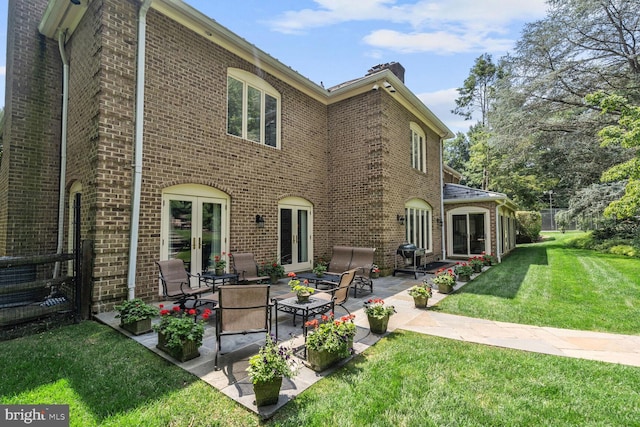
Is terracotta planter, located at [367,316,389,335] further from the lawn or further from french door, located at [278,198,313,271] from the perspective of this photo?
french door, located at [278,198,313,271]

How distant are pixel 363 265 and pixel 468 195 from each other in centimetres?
939

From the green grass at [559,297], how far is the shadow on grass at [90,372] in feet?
16.4

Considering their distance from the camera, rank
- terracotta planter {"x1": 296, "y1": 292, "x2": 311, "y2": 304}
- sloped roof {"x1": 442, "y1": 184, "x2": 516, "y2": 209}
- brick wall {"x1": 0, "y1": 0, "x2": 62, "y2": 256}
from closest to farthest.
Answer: terracotta planter {"x1": 296, "y1": 292, "x2": 311, "y2": 304}, brick wall {"x1": 0, "y1": 0, "x2": 62, "y2": 256}, sloped roof {"x1": 442, "y1": 184, "x2": 516, "y2": 209}

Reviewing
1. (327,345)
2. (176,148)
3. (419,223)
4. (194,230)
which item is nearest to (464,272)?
(419,223)

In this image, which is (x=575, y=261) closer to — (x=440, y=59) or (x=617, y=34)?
(x=440, y=59)

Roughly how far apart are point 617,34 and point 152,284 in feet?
71.4

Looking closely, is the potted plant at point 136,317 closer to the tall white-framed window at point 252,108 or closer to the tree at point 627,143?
the tall white-framed window at point 252,108

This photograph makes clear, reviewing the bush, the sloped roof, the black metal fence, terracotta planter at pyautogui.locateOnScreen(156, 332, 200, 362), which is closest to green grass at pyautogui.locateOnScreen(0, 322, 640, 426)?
terracotta planter at pyautogui.locateOnScreen(156, 332, 200, 362)

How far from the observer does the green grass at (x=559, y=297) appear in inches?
202

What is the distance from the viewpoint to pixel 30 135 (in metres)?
7.16

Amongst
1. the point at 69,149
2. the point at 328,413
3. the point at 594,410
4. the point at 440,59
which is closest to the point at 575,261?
the point at 440,59

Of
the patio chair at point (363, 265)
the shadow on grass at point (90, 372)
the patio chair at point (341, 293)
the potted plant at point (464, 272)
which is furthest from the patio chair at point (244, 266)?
the potted plant at point (464, 272)

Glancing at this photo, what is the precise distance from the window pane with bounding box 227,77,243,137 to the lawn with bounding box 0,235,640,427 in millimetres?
5308

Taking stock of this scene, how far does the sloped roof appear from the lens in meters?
13.4
